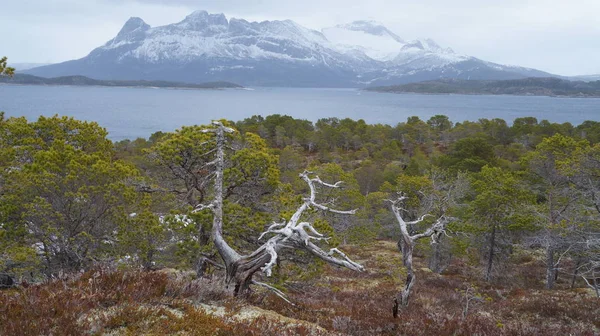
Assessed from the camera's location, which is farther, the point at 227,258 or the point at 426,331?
the point at 227,258

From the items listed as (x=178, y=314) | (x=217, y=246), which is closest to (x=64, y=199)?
(x=217, y=246)

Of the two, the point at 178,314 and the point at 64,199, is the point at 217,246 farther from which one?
the point at 64,199

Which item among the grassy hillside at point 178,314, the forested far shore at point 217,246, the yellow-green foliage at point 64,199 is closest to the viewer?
the grassy hillside at point 178,314

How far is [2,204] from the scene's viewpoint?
12.9 meters

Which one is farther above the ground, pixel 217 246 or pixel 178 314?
pixel 217 246

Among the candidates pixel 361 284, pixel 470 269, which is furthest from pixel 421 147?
pixel 361 284

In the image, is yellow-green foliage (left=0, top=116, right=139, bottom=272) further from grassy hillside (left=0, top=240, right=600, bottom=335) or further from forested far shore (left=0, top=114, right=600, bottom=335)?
grassy hillside (left=0, top=240, right=600, bottom=335)

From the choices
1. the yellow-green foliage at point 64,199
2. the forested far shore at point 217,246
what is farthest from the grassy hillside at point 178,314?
the yellow-green foliage at point 64,199

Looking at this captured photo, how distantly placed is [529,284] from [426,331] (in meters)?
24.5

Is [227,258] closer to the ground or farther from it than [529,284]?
farther from it

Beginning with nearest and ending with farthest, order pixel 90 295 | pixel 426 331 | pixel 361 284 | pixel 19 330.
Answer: pixel 19 330
pixel 90 295
pixel 426 331
pixel 361 284

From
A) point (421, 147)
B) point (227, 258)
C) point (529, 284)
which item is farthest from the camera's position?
point (421, 147)

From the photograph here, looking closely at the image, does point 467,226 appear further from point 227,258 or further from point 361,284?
point 227,258

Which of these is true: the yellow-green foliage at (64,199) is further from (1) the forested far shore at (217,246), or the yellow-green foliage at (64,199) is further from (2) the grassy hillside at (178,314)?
(2) the grassy hillside at (178,314)
